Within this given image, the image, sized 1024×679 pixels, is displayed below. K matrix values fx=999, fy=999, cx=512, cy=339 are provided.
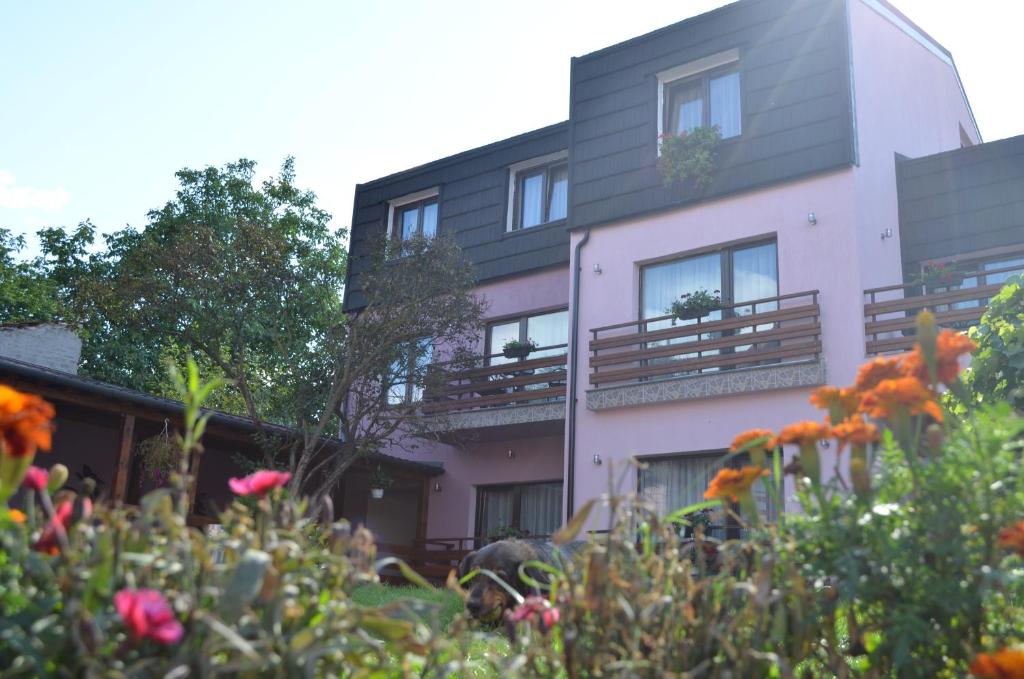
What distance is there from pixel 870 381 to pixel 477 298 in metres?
15.9

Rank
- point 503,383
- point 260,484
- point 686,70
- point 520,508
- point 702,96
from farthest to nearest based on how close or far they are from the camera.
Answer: point 520,508, point 503,383, point 686,70, point 702,96, point 260,484

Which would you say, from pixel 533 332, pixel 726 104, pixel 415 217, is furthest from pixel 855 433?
pixel 415 217

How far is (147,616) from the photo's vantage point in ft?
5.89

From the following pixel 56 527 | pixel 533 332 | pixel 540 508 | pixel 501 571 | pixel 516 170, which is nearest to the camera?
pixel 56 527

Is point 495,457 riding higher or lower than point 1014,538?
higher

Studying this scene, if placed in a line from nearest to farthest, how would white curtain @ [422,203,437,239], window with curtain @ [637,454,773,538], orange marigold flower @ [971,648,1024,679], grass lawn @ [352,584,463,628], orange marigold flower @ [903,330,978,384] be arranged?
1. orange marigold flower @ [971,648,1024,679]
2. orange marigold flower @ [903,330,978,384]
3. grass lawn @ [352,584,463,628]
4. window with curtain @ [637,454,773,538]
5. white curtain @ [422,203,437,239]

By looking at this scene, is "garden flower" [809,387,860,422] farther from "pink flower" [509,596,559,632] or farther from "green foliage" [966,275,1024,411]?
"green foliage" [966,275,1024,411]

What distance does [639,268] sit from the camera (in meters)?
15.8

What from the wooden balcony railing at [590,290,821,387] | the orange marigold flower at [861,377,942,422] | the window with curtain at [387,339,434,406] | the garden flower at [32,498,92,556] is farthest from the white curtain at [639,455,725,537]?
the garden flower at [32,498,92,556]

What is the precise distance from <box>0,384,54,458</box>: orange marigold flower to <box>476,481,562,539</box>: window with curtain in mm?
14707

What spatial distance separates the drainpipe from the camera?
1499 cm

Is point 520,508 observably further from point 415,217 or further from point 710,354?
point 415,217

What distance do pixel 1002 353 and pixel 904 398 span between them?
4.38 m

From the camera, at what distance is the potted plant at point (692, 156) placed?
49.5 feet
